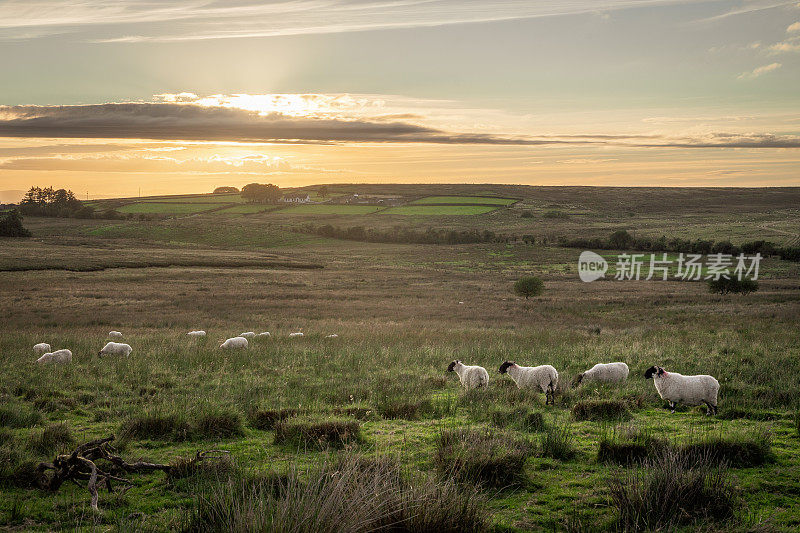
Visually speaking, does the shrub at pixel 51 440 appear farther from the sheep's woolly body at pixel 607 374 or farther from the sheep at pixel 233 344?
the sheep's woolly body at pixel 607 374

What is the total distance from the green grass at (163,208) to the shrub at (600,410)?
541ft

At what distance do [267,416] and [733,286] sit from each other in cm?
5498

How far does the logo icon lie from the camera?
73.6 meters

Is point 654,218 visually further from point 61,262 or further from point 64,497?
point 64,497

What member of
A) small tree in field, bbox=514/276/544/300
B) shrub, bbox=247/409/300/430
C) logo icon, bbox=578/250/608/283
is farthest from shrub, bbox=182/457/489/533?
logo icon, bbox=578/250/608/283

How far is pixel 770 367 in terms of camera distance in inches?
535

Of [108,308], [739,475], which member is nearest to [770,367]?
[739,475]

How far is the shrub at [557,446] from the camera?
25.7 feet

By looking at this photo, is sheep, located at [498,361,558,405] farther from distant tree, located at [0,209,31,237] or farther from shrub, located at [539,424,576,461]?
distant tree, located at [0,209,31,237]

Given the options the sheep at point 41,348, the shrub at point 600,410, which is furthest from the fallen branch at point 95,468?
the sheep at point 41,348

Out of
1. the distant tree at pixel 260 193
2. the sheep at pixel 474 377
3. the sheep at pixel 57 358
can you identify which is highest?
the distant tree at pixel 260 193

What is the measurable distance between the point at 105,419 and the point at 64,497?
3465 mm

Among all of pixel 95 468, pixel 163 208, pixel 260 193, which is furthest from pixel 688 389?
pixel 260 193

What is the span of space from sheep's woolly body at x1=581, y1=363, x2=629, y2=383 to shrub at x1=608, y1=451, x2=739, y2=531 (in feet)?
22.9
